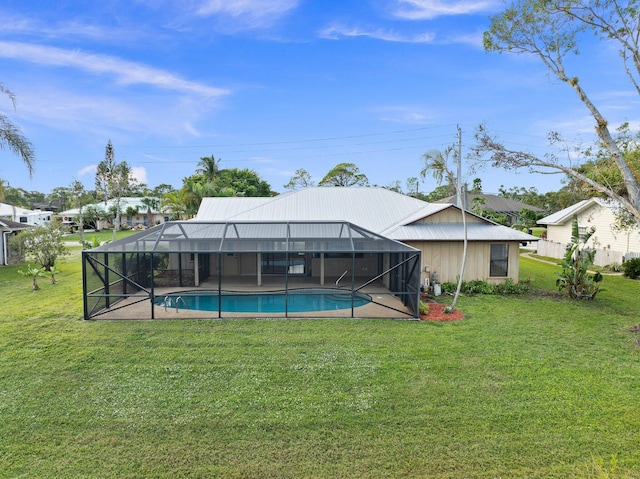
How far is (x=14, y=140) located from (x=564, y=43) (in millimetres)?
14806

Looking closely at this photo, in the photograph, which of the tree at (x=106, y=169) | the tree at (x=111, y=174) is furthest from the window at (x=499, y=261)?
the tree at (x=106, y=169)

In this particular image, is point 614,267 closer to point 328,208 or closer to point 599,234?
point 599,234

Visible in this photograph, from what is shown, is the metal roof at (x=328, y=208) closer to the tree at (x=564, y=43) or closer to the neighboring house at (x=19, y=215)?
the tree at (x=564, y=43)

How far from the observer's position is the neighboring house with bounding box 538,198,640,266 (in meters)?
19.5

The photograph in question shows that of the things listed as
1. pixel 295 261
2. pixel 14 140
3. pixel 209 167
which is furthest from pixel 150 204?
pixel 14 140

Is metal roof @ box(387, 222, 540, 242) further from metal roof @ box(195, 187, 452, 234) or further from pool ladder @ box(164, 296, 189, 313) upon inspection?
pool ladder @ box(164, 296, 189, 313)

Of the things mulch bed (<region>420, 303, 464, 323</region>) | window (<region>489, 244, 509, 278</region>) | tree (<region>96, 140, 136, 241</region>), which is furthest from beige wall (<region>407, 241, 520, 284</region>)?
tree (<region>96, 140, 136, 241</region>)

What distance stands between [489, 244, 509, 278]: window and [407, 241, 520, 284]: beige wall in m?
0.16

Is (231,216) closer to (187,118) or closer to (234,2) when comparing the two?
(234,2)

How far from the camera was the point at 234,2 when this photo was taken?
43.2 feet

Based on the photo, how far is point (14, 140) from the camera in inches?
384

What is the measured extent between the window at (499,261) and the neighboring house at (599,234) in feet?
16.9

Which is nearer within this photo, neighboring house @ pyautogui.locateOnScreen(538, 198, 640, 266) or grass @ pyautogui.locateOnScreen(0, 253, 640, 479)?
grass @ pyautogui.locateOnScreen(0, 253, 640, 479)

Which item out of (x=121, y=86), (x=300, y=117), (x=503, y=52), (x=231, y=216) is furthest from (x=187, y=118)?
(x=503, y=52)
